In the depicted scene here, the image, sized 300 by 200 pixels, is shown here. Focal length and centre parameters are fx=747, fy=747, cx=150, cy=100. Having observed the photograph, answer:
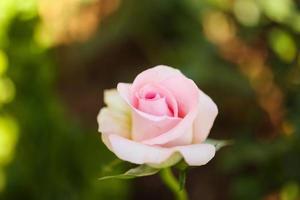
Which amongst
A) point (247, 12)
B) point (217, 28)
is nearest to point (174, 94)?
point (247, 12)

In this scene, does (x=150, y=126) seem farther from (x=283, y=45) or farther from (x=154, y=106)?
(x=283, y=45)

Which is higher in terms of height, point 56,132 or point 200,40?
point 200,40

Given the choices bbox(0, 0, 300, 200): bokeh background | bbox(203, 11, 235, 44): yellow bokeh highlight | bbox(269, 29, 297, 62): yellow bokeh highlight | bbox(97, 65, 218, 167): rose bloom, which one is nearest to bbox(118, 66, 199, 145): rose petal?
bbox(97, 65, 218, 167): rose bloom

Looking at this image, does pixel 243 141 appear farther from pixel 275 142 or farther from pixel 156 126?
pixel 156 126

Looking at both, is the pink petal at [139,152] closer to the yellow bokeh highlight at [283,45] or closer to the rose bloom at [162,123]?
the rose bloom at [162,123]

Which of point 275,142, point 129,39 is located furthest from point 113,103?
point 129,39

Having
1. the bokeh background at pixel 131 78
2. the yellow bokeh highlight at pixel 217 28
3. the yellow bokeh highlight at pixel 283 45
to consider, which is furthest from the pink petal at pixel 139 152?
the yellow bokeh highlight at pixel 217 28
